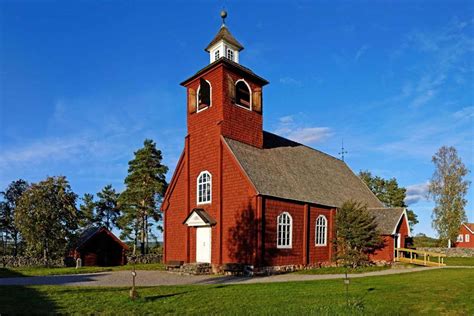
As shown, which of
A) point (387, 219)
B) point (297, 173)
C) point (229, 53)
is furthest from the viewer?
point (387, 219)

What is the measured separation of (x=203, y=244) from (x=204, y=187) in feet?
12.2

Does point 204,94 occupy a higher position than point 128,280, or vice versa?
point 204,94

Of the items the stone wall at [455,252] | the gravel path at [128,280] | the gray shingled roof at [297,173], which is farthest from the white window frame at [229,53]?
the stone wall at [455,252]

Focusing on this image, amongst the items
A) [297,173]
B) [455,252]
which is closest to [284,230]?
[297,173]

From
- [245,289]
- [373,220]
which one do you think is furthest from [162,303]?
[373,220]

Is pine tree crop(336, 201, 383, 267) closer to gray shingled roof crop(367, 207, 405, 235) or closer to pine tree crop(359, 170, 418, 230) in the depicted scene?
gray shingled roof crop(367, 207, 405, 235)

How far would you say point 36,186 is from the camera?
31.8m

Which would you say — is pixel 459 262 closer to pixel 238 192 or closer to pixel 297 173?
pixel 297 173

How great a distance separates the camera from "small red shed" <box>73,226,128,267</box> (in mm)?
32812

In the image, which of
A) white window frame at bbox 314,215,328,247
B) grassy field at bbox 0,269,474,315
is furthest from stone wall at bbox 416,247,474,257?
grassy field at bbox 0,269,474,315

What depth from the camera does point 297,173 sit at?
92.1 feet

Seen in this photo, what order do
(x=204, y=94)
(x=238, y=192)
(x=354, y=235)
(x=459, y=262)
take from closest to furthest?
(x=238, y=192) → (x=204, y=94) → (x=354, y=235) → (x=459, y=262)

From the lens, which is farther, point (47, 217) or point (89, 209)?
point (89, 209)

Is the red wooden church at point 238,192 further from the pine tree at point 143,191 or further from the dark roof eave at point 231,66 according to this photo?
the pine tree at point 143,191
